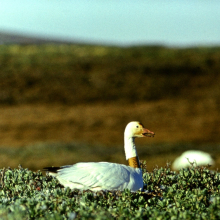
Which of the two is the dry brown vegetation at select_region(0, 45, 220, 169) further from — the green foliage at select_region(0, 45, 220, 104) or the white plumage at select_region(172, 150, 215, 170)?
the white plumage at select_region(172, 150, 215, 170)

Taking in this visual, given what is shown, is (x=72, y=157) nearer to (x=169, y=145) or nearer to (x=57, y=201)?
(x=169, y=145)

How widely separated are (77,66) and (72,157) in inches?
746

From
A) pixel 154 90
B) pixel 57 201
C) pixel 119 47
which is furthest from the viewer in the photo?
pixel 119 47

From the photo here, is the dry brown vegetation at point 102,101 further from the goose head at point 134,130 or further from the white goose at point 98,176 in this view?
the white goose at point 98,176

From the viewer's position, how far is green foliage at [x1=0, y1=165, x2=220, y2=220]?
16.7ft

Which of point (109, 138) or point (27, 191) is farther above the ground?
point (109, 138)

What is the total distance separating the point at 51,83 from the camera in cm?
3291

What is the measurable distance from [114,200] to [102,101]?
24.4 metres

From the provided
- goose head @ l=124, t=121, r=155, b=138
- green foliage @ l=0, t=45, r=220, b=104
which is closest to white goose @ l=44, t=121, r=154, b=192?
goose head @ l=124, t=121, r=155, b=138

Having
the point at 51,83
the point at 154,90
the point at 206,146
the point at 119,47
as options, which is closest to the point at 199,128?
the point at 206,146

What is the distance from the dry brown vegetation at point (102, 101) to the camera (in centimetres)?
1908

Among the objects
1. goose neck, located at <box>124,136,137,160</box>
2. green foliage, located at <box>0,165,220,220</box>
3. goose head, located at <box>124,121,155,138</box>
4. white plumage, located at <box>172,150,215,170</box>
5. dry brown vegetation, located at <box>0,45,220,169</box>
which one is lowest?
green foliage, located at <box>0,165,220,220</box>

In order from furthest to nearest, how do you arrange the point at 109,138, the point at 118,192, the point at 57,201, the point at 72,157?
the point at 109,138 → the point at 72,157 → the point at 118,192 → the point at 57,201

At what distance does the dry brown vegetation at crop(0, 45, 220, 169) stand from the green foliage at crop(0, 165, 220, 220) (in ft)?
27.3
